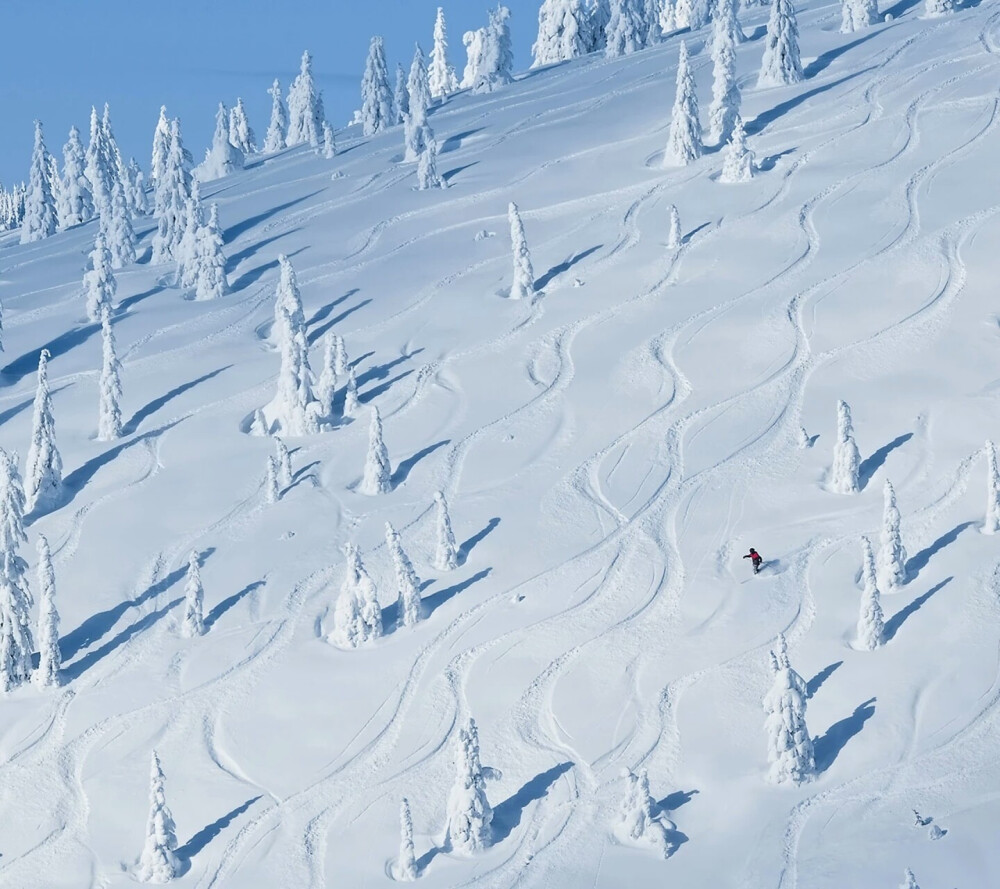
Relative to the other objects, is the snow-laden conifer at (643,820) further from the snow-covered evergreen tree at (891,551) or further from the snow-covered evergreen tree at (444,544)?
the snow-covered evergreen tree at (444,544)

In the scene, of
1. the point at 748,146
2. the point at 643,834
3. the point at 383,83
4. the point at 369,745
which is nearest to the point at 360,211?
the point at 748,146

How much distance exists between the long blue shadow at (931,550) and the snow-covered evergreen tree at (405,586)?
1007 centimetres

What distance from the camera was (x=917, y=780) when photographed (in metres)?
30.2

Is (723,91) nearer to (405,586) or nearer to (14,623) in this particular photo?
(405,586)

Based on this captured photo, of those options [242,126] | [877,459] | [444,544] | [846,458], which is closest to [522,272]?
[877,459]

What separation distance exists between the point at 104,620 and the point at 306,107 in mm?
Answer: 68025

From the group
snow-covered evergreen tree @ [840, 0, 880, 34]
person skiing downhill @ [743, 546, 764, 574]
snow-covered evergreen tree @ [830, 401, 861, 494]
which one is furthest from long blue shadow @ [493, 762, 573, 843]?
snow-covered evergreen tree @ [840, 0, 880, 34]

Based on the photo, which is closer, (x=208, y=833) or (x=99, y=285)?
(x=208, y=833)

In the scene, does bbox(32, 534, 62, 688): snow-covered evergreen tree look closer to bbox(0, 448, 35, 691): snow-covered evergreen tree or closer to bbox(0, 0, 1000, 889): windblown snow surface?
bbox(0, 448, 35, 691): snow-covered evergreen tree

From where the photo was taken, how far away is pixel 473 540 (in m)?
39.7

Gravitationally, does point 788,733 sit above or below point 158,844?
above

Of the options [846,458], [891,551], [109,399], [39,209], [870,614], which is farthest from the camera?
[39,209]

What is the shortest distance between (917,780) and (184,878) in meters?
12.9

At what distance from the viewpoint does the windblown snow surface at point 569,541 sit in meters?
31.2
